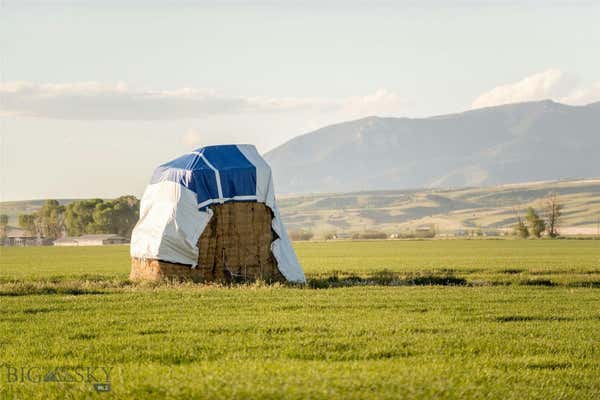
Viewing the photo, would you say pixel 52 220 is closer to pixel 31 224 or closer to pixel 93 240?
pixel 31 224

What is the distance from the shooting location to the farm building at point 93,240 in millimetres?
139375

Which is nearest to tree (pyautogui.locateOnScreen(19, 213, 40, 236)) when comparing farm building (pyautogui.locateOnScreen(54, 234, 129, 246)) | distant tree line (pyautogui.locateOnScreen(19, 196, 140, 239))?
distant tree line (pyautogui.locateOnScreen(19, 196, 140, 239))

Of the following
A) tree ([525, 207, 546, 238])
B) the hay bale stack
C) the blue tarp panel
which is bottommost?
tree ([525, 207, 546, 238])

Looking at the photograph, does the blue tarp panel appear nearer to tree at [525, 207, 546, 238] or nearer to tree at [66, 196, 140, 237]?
tree at [525, 207, 546, 238]

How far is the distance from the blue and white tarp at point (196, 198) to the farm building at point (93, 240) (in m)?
105

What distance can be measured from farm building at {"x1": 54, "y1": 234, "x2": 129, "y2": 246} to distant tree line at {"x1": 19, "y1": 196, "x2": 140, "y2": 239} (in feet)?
18.2

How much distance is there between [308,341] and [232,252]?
16782 mm

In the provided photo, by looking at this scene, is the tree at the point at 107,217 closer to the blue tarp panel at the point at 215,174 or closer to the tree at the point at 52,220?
the tree at the point at 52,220

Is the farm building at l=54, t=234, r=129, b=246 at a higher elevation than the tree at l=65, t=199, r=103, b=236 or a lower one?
lower

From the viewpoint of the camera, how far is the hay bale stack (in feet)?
112

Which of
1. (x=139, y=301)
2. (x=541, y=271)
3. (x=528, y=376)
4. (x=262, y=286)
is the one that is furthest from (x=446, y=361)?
(x=541, y=271)

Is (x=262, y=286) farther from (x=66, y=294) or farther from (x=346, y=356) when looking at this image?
(x=346, y=356)

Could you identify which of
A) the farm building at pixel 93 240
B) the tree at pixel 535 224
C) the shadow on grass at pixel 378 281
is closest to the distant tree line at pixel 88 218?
the farm building at pixel 93 240

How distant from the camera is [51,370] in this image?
49.4ft
